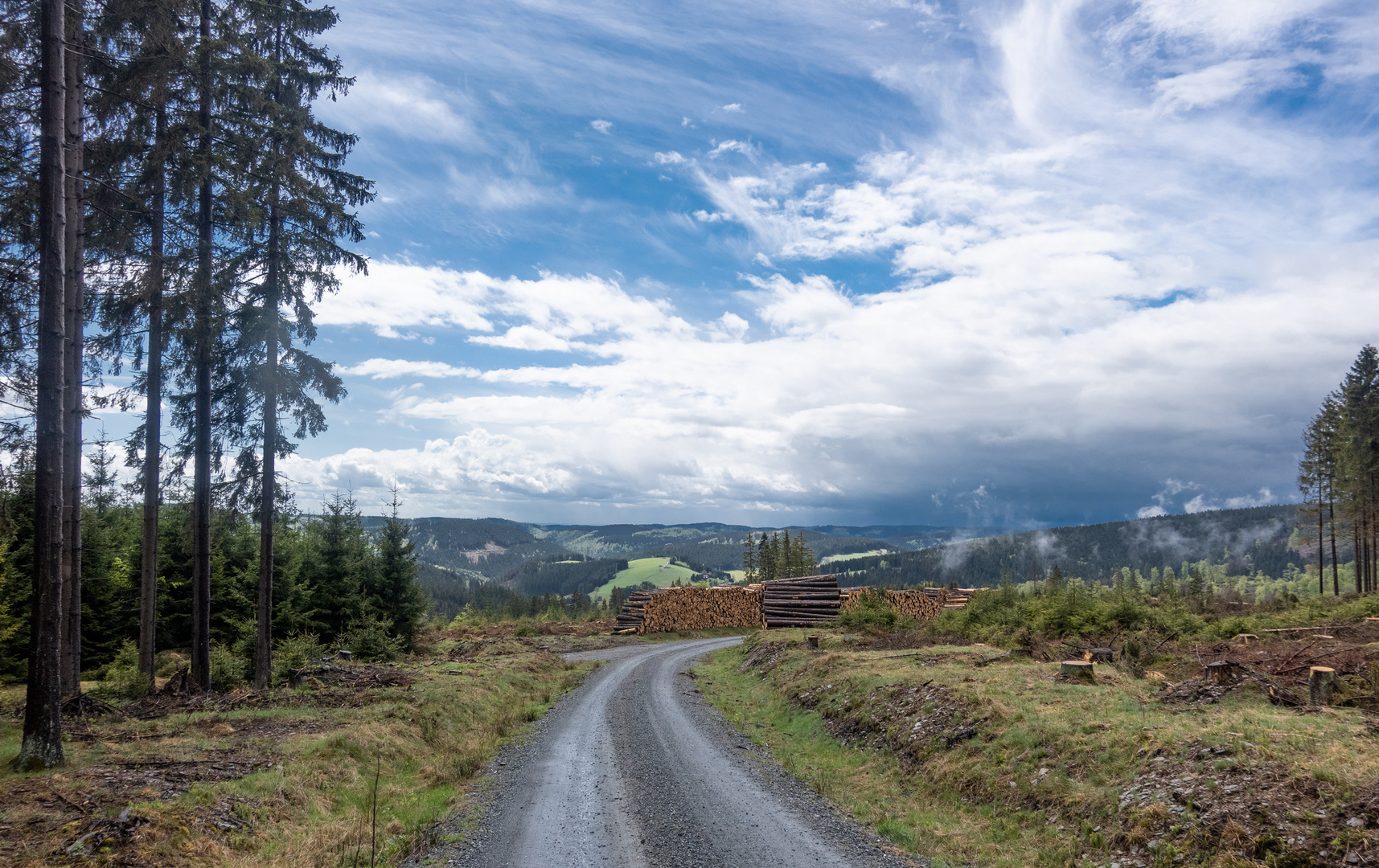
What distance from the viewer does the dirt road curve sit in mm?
8070

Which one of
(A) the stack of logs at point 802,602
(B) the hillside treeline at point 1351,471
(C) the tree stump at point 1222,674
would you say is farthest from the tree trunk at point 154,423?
(B) the hillside treeline at point 1351,471

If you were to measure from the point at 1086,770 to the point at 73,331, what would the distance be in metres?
19.5

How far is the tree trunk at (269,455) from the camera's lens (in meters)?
17.1

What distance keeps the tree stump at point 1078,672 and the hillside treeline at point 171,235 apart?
1778cm

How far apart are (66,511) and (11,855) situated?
9.09 metres

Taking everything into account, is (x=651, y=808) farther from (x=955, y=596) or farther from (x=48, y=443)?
(x=955, y=596)

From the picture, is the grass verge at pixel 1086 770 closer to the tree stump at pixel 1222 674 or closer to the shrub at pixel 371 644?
the tree stump at pixel 1222 674

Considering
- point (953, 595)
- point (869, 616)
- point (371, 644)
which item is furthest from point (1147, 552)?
point (371, 644)

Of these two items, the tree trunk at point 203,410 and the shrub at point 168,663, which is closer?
the tree trunk at point 203,410

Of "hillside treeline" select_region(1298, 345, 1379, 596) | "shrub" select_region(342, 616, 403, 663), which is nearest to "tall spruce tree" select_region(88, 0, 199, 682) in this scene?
"shrub" select_region(342, 616, 403, 663)

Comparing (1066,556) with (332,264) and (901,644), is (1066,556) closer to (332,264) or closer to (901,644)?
(901,644)

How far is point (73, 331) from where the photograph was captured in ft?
43.0

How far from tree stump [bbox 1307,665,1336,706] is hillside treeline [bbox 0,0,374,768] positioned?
1918cm

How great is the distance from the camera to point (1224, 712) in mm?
9445
